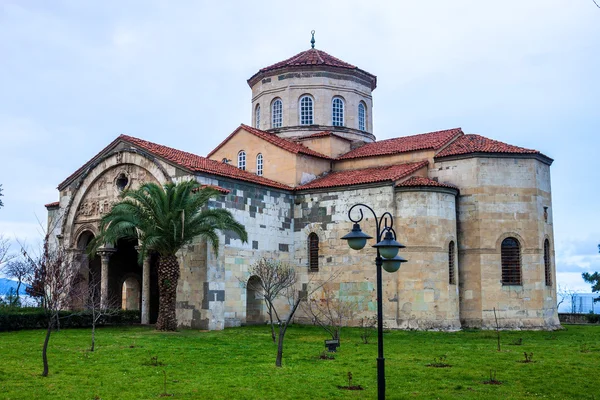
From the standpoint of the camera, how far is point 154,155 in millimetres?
29250

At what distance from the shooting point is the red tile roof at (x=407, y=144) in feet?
104

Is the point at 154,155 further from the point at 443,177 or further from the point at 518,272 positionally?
the point at 518,272

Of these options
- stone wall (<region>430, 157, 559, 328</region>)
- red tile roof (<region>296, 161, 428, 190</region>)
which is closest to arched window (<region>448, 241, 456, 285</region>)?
stone wall (<region>430, 157, 559, 328</region>)

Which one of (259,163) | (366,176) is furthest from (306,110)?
(366,176)

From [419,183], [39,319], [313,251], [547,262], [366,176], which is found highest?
[366,176]

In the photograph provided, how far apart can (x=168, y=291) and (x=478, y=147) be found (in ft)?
51.3

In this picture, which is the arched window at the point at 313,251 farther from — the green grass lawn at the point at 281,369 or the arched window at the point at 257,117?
the arched window at the point at 257,117

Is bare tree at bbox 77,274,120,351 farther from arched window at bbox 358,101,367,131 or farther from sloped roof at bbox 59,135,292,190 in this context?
arched window at bbox 358,101,367,131

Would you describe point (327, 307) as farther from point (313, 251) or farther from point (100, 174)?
point (100, 174)

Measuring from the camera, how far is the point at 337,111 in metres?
37.3

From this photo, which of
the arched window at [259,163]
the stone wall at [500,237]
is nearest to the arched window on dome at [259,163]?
the arched window at [259,163]

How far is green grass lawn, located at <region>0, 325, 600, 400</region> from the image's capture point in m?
13.9

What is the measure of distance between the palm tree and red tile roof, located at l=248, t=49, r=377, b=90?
529 inches

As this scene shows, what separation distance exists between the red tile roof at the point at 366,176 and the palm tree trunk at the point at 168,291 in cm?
868
